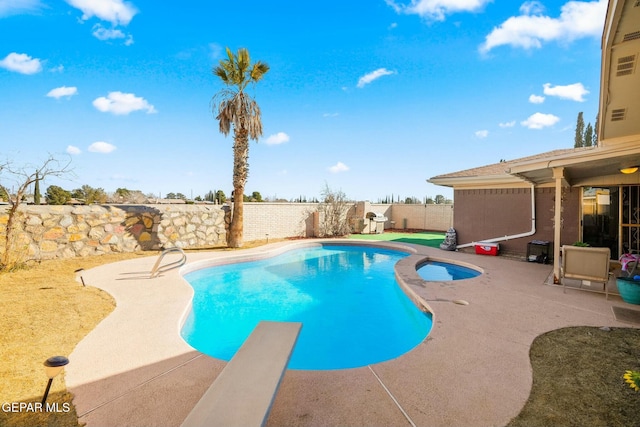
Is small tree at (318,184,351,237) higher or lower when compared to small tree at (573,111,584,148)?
lower

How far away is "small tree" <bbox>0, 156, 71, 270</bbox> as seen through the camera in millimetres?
7536

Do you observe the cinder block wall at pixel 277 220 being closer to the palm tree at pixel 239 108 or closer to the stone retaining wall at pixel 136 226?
the stone retaining wall at pixel 136 226

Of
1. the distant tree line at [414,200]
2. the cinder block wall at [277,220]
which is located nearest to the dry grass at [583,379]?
the cinder block wall at [277,220]

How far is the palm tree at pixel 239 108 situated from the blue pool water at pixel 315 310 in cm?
391

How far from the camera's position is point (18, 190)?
781 centimetres

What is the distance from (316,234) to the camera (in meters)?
17.3

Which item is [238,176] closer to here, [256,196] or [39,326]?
[39,326]

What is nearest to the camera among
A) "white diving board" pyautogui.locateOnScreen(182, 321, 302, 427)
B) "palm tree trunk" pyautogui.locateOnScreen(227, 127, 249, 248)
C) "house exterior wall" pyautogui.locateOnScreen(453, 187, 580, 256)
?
"white diving board" pyautogui.locateOnScreen(182, 321, 302, 427)

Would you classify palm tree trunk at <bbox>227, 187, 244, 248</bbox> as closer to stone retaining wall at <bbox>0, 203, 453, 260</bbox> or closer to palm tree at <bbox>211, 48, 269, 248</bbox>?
palm tree at <bbox>211, 48, 269, 248</bbox>

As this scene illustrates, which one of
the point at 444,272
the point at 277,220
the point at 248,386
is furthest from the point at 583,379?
the point at 277,220

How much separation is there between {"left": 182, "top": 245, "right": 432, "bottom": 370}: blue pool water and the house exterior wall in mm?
4138

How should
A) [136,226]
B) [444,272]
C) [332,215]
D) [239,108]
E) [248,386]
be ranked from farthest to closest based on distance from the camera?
[332,215], [239,108], [136,226], [444,272], [248,386]

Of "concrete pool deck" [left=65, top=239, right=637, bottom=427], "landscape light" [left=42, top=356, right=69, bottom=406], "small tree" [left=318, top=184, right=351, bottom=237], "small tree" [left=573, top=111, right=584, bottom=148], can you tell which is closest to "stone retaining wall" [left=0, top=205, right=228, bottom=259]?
"concrete pool deck" [left=65, top=239, right=637, bottom=427]

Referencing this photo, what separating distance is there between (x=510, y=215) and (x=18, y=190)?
51.2 ft
